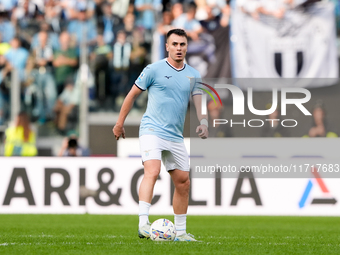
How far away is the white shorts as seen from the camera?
6.31 metres

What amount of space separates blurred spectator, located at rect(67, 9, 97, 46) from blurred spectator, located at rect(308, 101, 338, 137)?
552 cm

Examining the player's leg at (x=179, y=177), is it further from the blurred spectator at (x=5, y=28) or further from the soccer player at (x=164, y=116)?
the blurred spectator at (x=5, y=28)

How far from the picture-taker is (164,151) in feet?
21.3

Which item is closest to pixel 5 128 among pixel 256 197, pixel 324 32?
pixel 256 197

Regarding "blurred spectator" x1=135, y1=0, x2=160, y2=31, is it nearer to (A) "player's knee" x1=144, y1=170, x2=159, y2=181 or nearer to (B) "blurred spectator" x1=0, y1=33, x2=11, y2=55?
(B) "blurred spectator" x1=0, y1=33, x2=11, y2=55

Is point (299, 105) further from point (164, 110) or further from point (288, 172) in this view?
point (164, 110)

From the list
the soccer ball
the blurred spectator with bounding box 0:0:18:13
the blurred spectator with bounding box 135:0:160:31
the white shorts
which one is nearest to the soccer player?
the white shorts

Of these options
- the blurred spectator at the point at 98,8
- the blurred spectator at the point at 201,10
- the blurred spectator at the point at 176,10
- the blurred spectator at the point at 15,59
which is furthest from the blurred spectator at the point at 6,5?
the blurred spectator at the point at 201,10

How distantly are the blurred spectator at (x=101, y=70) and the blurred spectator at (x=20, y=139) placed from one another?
184 cm

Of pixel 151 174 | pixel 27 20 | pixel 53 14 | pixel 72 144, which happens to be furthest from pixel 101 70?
pixel 151 174

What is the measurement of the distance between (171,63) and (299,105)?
912 cm

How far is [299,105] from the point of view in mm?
15070

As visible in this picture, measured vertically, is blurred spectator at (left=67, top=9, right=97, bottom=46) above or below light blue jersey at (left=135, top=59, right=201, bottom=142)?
above

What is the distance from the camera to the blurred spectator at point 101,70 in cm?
1541
